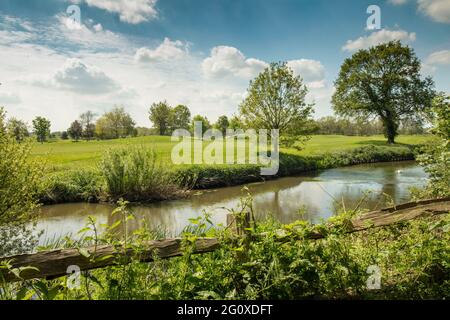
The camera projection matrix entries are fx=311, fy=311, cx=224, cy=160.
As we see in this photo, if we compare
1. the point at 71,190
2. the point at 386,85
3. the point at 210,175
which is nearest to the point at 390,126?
the point at 386,85

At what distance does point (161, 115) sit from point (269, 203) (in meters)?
58.6

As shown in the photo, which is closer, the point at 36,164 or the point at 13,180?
the point at 13,180

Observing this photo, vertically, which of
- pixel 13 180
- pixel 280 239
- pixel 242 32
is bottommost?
pixel 280 239

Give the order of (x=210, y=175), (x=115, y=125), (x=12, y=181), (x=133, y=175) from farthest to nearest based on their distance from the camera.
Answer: (x=115, y=125) < (x=210, y=175) < (x=133, y=175) < (x=12, y=181)

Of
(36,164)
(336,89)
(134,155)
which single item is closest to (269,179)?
(134,155)

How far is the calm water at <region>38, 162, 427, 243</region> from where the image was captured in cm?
1141

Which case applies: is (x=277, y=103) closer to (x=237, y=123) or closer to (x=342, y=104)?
(x=237, y=123)

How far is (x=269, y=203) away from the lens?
15.0 metres

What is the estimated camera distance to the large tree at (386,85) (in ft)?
127

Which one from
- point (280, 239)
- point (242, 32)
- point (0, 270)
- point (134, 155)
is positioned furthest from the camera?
point (134, 155)

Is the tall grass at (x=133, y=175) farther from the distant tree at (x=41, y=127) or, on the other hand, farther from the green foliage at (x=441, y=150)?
the distant tree at (x=41, y=127)

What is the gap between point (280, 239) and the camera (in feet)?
12.3

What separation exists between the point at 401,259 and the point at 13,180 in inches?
266
